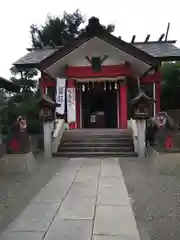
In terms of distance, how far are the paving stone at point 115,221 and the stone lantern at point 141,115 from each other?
6637mm

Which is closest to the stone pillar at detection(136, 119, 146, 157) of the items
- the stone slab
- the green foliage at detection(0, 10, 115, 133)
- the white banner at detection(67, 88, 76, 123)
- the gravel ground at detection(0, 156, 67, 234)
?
the gravel ground at detection(0, 156, 67, 234)

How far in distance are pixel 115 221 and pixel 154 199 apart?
1.58m

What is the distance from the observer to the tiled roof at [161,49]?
54.3 feet

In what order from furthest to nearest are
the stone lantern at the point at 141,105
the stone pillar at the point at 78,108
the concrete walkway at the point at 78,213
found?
the stone pillar at the point at 78,108 < the stone lantern at the point at 141,105 < the concrete walkway at the point at 78,213

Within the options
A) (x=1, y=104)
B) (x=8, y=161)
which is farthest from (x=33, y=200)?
(x=1, y=104)

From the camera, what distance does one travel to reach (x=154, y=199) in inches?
238

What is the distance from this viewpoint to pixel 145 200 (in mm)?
5996

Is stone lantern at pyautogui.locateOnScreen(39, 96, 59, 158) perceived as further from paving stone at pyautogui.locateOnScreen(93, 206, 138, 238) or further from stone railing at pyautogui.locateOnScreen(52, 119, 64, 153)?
paving stone at pyautogui.locateOnScreen(93, 206, 138, 238)

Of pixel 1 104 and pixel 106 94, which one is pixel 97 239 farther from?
pixel 106 94

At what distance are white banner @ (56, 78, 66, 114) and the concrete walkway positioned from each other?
26.6 feet

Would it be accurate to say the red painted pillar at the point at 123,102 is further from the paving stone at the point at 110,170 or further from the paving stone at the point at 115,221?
the paving stone at the point at 115,221

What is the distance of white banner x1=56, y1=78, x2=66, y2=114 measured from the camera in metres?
16.0

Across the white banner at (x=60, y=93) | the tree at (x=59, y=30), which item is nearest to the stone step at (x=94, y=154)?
the white banner at (x=60, y=93)

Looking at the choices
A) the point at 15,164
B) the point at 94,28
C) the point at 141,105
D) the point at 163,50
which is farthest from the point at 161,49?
the point at 15,164
